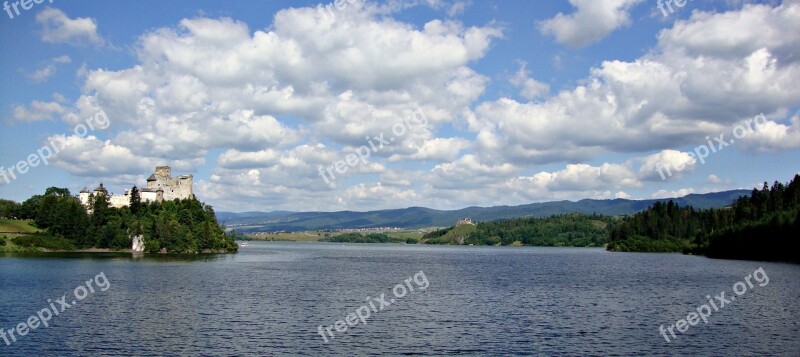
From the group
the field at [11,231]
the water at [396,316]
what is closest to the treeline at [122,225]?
the field at [11,231]

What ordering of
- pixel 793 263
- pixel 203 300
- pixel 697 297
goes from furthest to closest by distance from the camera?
pixel 793 263
pixel 697 297
pixel 203 300

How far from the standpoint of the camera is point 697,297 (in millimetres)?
74750

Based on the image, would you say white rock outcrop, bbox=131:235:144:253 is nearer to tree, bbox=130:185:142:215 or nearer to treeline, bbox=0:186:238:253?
treeline, bbox=0:186:238:253

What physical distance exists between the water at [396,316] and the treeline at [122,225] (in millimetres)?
84120

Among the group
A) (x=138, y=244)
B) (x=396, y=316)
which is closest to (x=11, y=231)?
(x=138, y=244)

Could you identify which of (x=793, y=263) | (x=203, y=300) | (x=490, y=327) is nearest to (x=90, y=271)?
(x=203, y=300)

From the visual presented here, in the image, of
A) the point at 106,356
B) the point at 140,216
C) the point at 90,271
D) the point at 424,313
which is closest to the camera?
the point at 106,356

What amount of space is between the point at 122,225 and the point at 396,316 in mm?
150048

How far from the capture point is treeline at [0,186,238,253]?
7052 inches

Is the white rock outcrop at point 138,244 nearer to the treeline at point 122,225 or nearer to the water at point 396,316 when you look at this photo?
the treeline at point 122,225

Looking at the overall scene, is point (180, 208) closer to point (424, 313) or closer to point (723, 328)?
point (424, 313)

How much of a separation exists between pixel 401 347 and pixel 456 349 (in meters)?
3.97

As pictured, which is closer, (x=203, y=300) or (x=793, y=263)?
(x=203, y=300)

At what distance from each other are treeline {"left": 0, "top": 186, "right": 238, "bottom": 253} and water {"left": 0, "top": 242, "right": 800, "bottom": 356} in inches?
3312
